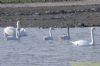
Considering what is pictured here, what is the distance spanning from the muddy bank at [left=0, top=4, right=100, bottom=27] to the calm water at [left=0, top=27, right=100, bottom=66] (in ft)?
13.7

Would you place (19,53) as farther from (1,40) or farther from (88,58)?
(1,40)

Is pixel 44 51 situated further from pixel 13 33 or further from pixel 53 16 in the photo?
pixel 53 16

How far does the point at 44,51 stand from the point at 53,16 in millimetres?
14905

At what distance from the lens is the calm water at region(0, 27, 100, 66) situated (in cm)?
2208

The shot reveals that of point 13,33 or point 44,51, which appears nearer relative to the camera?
point 44,51

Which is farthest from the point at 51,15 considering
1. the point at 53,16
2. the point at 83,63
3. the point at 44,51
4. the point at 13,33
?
the point at 83,63

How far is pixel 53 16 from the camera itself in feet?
130

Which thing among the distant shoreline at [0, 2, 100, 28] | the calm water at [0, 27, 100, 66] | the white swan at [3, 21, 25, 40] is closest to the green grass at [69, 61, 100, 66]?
the calm water at [0, 27, 100, 66]

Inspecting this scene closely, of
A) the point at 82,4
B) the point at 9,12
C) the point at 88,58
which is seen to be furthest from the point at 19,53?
the point at 82,4

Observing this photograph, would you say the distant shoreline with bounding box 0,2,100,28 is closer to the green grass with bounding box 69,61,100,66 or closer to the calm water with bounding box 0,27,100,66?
the calm water with bounding box 0,27,100,66

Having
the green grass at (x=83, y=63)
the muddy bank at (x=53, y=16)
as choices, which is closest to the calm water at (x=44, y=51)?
the green grass at (x=83, y=63)

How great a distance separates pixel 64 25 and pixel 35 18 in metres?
4.02

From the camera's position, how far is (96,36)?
1187 inches

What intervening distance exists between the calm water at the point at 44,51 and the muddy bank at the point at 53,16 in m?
4.18
